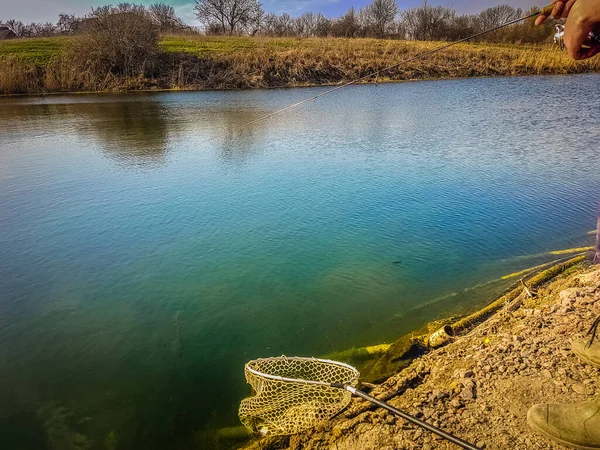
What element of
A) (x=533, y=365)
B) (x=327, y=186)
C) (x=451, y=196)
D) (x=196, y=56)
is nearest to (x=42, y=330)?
(x=533, y=365)

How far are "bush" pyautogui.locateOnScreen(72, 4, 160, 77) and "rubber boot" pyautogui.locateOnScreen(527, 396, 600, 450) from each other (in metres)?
30.7

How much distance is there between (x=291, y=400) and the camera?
3229 mm

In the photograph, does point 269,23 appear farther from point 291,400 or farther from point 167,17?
point 291,400

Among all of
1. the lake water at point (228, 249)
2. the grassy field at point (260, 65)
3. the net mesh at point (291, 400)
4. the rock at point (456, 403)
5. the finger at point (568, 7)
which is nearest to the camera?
the finger at point (568, 7)

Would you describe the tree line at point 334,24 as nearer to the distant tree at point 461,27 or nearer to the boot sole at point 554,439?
the distant tree at point 461,27

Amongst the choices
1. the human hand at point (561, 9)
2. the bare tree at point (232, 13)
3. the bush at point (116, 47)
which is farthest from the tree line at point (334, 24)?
the human hand at point (561, 9)

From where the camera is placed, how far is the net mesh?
302 cm

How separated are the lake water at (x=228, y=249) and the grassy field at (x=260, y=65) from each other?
15.9 m

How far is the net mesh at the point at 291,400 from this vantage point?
302 cm

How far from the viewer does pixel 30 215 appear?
7.48m

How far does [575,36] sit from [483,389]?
232 centimetres

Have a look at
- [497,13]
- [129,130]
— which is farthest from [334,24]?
[129,130]

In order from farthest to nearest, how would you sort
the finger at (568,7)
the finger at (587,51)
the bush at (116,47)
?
the bush at (116,47) < the finger at (568,7) < the finger at (587,51)

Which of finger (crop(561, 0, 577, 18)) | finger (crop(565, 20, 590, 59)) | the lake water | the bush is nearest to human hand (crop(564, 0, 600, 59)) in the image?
finger (crop(565, 20, 590, 59))
